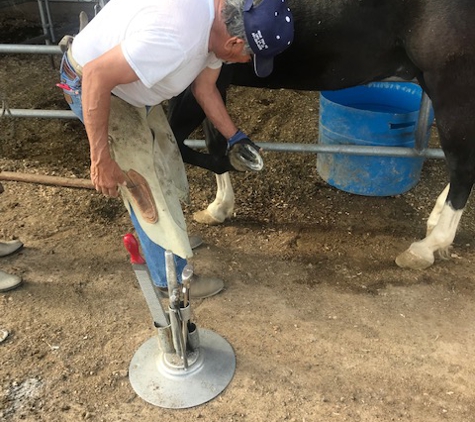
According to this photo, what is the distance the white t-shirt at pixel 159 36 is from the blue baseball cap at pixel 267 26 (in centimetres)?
12

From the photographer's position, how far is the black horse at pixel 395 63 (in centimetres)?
211

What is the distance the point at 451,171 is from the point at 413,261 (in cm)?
46

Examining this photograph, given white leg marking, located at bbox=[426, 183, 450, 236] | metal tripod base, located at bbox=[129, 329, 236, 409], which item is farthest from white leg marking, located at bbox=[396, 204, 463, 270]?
metal tripod base, located at bbox=[129, 329, 236, 409]

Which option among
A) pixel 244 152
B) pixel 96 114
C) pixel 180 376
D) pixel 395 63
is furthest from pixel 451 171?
pixel 96 114

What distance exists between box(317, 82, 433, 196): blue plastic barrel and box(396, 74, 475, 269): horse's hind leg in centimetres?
42

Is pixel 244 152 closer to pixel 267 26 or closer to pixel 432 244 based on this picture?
pixel 267 26

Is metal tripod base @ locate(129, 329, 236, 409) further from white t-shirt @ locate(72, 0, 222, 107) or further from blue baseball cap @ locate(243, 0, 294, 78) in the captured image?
blue baseball cap @ locate(243, 0, 294, 78)

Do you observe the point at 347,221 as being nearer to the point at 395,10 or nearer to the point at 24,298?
the point at 395,10

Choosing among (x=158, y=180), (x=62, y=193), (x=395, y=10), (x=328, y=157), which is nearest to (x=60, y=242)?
(x=62, y=193)

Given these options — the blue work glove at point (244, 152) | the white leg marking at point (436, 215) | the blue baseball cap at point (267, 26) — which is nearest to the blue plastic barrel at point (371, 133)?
the white leg marking at point (436, 215)

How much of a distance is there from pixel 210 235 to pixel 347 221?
2.50ft

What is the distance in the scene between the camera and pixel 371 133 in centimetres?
297

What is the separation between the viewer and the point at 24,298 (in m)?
2.40

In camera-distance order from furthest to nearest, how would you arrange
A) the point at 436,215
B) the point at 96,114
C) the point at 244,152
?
1. the point at 436,215
2. the point at 244,152
3. the point at 96,114
